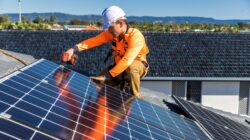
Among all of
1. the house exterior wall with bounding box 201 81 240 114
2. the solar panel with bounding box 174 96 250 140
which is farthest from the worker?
the house exterior wall with bounding box 201 81 240 114

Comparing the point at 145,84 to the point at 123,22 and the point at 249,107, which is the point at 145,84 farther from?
the point at 123,22

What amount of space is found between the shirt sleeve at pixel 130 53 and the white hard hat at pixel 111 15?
A: 437mm

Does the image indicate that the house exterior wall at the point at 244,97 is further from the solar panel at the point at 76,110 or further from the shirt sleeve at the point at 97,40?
the solar panel at the point at 76,110

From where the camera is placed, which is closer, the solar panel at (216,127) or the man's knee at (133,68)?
the solar panel at (216,127)

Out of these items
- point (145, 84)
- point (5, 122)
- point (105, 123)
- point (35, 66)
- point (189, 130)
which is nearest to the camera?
point (5, 122)

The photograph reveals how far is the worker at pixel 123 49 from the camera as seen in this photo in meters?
6.38

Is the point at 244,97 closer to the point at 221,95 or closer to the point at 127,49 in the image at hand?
the point at 221,95

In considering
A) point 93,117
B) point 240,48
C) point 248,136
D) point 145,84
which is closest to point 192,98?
point 145,84

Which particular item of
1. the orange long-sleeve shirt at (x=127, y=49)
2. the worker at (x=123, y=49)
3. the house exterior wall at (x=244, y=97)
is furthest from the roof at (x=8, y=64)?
the house exterior wall at (x=244, y=97)

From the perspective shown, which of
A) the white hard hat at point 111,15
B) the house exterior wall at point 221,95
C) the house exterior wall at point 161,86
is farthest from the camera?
the house exterior wall at point 221,95

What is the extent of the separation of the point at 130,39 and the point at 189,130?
1.77 metres

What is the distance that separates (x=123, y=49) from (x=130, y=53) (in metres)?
0.50

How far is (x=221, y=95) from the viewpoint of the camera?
85.1ft

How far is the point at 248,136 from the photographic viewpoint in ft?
22.6
